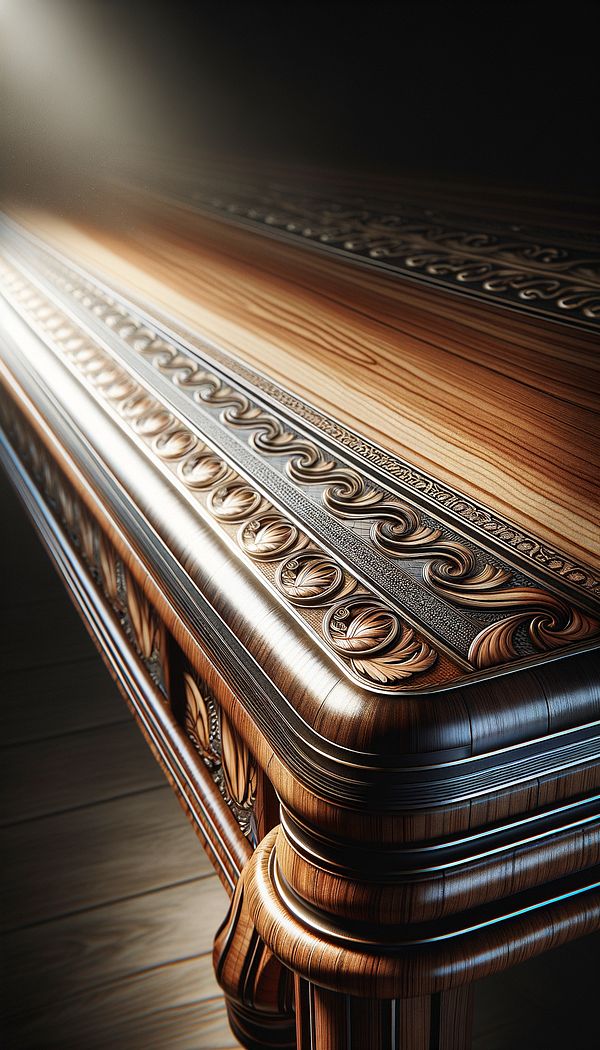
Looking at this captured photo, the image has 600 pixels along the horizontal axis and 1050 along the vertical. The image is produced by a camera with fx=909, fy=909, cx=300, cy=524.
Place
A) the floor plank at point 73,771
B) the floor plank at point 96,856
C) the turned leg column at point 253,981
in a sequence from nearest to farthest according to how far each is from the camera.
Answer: the turned leg column at point 253,981, the floor plank at point 96,856, the floor plank at point 73,771

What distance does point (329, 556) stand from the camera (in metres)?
0.36

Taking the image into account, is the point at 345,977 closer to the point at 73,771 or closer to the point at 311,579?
the point at 311,579

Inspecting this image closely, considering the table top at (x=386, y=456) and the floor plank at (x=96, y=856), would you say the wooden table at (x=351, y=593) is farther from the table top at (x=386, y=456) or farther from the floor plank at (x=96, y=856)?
the floor plank at (x=96, y=856)

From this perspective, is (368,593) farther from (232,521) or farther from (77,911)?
(77,911)

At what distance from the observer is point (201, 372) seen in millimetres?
601

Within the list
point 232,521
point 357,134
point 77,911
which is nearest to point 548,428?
point 232,521

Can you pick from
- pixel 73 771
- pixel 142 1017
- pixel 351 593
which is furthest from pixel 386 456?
→ pixel 73 771

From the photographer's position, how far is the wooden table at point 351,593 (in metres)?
0.27

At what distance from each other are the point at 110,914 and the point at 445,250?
70cm

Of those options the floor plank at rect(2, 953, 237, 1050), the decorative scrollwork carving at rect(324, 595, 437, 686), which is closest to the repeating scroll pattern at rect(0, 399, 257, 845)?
the decorative scrollwork carving at rect(324, 595, 437, 686)

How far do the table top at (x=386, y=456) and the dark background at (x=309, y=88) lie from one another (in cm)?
70

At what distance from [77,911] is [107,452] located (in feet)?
1.23

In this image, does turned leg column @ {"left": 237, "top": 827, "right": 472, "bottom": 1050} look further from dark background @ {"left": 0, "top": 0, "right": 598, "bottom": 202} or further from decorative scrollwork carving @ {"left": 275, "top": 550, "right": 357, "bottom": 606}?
dark background @ {"left": 0, "top": 0, "right": 598, "bottom": 202}

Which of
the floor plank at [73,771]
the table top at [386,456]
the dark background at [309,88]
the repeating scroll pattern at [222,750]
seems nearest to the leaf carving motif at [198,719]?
the repeating scroll pattern at [222,750]
